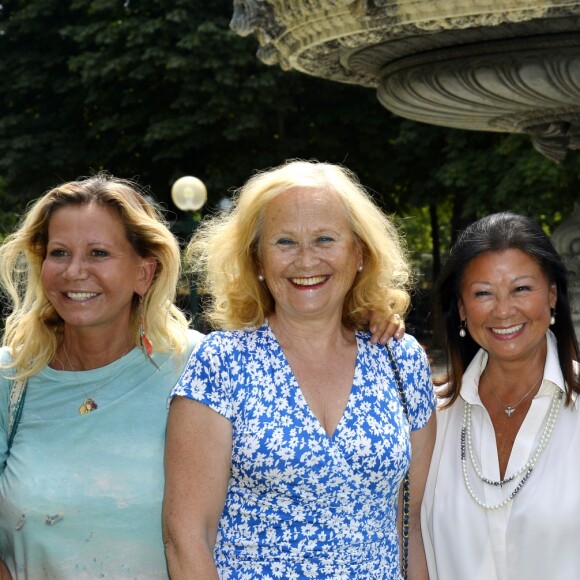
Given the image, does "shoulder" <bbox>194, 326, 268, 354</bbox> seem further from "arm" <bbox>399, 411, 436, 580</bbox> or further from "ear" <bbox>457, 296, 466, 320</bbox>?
"ear" <bbox>457, 296, 466, 320</bbox>

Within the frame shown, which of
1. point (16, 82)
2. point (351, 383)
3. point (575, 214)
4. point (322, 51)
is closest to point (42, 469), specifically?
point (351, 383)

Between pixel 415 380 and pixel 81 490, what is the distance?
1.08 metres

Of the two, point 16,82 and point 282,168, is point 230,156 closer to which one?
point 16,82

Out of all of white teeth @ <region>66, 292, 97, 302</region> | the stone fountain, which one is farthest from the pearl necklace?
the stone fountain

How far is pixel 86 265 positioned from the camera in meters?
3.18

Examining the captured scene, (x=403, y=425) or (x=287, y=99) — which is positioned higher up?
(x=287, y=99)

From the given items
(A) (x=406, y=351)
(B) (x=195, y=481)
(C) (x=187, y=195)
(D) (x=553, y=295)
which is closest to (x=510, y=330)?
(D) (x=553, y=295)

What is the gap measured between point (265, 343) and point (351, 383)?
289 mm

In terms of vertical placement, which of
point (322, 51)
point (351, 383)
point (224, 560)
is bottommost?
point (224, 560)

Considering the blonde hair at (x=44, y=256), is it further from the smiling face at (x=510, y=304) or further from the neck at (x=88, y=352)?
the smiling face at (x=510, y=304)

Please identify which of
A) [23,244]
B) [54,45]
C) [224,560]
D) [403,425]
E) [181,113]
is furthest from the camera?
[54,45]

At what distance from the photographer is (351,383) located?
3023 mm

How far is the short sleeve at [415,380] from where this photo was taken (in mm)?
3092

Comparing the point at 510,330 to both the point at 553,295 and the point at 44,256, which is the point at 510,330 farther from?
the point at 44,256
